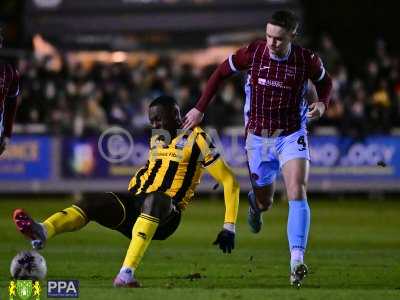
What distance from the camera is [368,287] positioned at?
9.61 metres

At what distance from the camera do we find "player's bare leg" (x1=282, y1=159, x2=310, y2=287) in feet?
31.3

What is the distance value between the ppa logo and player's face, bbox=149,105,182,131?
1.70m

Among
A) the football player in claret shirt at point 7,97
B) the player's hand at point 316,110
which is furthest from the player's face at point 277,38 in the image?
the football player in claret shirt at point 7,97

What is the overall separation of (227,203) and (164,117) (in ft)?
3.04

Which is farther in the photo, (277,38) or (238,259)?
(238,259)

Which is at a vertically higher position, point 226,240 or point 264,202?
point 264,202

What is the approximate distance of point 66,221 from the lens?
9211mm

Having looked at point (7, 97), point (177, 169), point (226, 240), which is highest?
point (7, 97)

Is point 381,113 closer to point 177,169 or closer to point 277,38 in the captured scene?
point 277,38

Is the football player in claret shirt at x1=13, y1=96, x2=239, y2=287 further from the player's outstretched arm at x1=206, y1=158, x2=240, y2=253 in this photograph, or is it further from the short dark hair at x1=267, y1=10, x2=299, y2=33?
the short dark hair at x1=267, y1=10, x2=299, y2=33

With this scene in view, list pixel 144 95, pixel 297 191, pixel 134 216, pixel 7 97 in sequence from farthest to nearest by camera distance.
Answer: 1. pixel 144 95
2. pixel 7 97
3. pixel 297 191
4. pixel 134 216

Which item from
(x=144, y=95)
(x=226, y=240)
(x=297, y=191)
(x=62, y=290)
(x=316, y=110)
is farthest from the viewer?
(x=144, y=95)

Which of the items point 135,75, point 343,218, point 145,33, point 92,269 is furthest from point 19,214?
point 145,33

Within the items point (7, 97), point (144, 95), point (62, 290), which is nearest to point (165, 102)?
point (62, 290)
